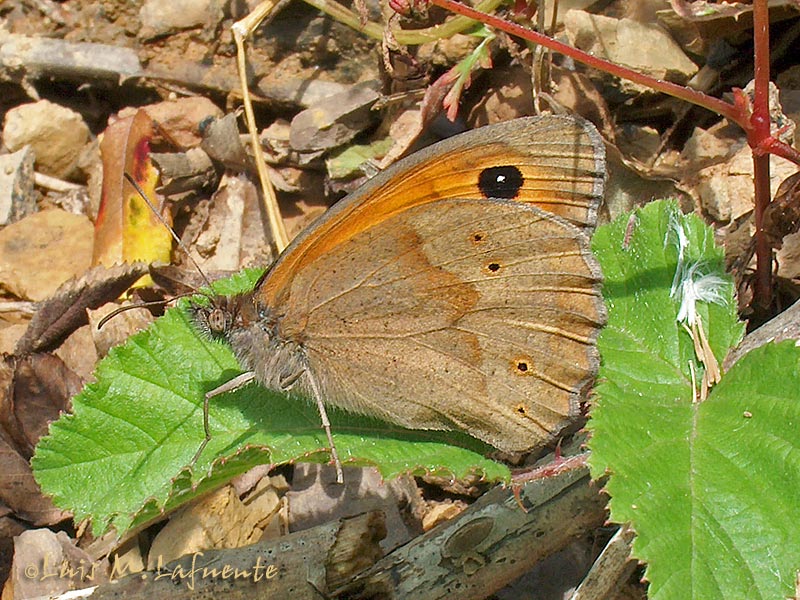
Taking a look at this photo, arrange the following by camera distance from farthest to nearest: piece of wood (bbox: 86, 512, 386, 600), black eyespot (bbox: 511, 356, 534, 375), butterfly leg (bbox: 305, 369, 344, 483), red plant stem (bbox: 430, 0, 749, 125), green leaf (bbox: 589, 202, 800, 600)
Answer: red plant stem (bbox: 430, 0, 749, 125) < black eyespot (bbox: 511, 356, 534, 375) < piece of wood (bbox: 86, 512, 386, 600) < butterfly leg (bbox: 305, 369, 344, 483) < green leaf (bbox: 589, 202, 800, 600)

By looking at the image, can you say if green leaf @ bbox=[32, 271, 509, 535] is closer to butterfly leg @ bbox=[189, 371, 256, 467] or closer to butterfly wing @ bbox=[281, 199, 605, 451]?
butterfly leg @ bbox=[189, 371, 256, 467]

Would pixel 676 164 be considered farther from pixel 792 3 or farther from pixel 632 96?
pixel 792 3

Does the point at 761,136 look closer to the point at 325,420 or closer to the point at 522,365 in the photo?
the point at 522,365

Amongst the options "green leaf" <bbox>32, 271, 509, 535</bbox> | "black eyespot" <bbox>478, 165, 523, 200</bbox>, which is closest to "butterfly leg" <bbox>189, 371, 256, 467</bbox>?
"green leaf" <bbox>32, 271, 509, 535</bbox>

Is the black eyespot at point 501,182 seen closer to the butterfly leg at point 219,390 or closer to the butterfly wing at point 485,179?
the butterfly wing at point 485,179

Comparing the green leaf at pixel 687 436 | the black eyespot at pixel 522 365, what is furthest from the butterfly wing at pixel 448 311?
the green leaf at pixel 687 436

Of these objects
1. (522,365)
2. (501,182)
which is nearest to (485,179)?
(501,182)
